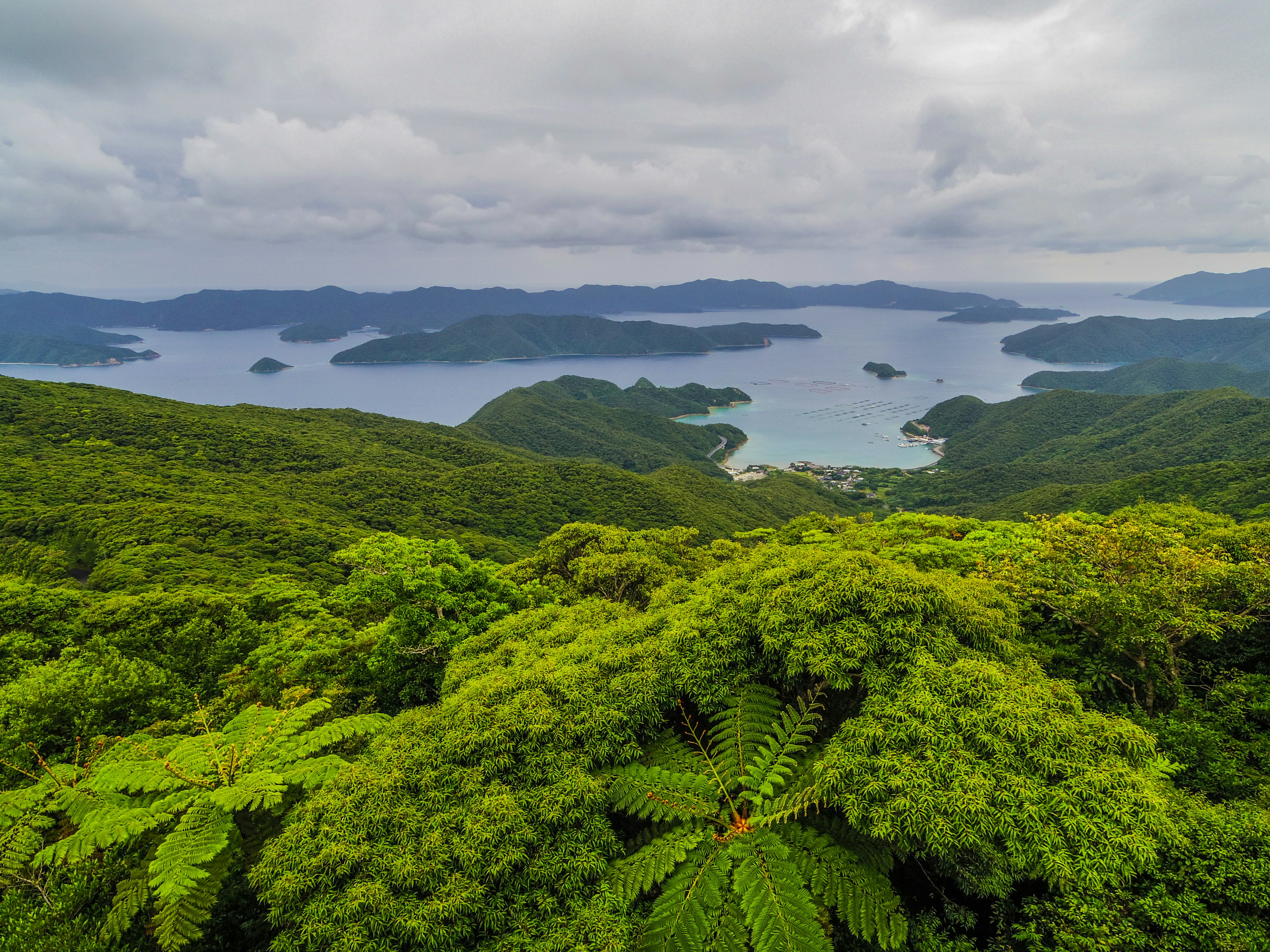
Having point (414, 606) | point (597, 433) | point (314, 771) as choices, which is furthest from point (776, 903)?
point (597, 433)

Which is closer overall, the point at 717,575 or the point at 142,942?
the point at 142,942

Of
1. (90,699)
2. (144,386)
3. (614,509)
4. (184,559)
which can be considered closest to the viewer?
(90,699)

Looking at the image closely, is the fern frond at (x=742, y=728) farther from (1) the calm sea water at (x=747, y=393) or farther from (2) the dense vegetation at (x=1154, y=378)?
(2) the dense vegetation at (x=1154, y=378)

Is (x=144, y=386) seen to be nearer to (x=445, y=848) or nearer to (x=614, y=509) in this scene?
(x=614, y=509)

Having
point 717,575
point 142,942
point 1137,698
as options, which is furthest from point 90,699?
point 1137,698

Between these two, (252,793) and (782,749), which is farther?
(782,749)

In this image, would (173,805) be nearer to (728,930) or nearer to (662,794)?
(662,794)

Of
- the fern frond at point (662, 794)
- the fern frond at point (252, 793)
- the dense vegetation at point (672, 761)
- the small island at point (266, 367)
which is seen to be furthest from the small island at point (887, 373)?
the small island at point (266, 367)

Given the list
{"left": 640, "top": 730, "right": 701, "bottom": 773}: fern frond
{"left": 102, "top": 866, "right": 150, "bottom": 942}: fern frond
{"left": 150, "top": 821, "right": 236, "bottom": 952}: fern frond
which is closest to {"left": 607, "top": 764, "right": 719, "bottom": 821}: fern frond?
{"left": 640, "top": 730, "right": 701, "bottom": 773}: fern frond
